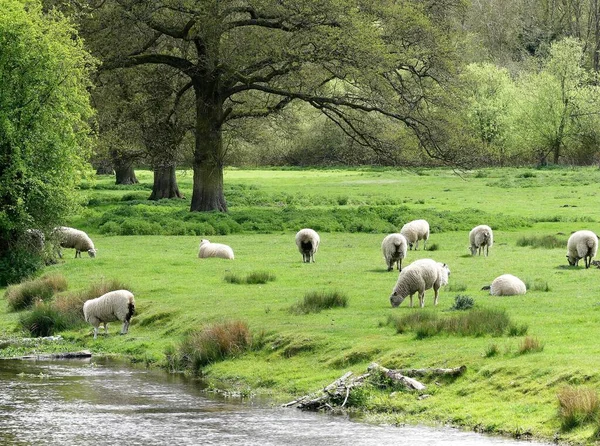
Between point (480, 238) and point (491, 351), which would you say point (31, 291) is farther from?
point (491, 351)

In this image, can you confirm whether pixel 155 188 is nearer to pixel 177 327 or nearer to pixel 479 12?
pixel 177 327

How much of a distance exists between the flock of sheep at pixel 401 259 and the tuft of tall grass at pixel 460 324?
238 cm

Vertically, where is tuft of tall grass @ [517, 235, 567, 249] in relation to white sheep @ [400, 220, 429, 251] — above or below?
below

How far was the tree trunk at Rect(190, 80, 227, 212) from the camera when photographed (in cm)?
5303

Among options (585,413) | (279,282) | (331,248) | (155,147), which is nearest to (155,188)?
(155,147)

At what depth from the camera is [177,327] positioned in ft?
86.0

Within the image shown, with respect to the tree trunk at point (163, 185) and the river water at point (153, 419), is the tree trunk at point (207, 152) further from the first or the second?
the river water at point (153, 419)

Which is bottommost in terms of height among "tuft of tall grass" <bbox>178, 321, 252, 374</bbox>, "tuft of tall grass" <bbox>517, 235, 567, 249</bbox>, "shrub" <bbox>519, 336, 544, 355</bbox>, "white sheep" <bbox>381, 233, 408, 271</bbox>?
"tuft of tall grass" <bbox>178, 321, 252, 374</bbox>

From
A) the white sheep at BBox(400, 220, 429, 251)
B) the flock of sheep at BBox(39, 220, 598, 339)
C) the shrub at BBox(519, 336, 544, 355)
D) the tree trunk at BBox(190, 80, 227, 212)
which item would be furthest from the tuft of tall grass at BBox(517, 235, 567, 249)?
the shrub at BBox(519, 336, 544, 355)

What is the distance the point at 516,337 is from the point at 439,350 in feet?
5.44

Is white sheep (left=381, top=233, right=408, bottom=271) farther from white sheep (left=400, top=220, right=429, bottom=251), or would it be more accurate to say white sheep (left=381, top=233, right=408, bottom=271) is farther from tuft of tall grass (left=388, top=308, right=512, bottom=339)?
tuft of tall grass (left=388, top=308, right=512, bottom=339)

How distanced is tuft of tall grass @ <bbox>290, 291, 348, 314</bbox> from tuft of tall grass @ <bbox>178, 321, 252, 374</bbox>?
7.39ft

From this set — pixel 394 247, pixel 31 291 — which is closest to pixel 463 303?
pixel 394 247

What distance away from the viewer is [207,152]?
53750mm
